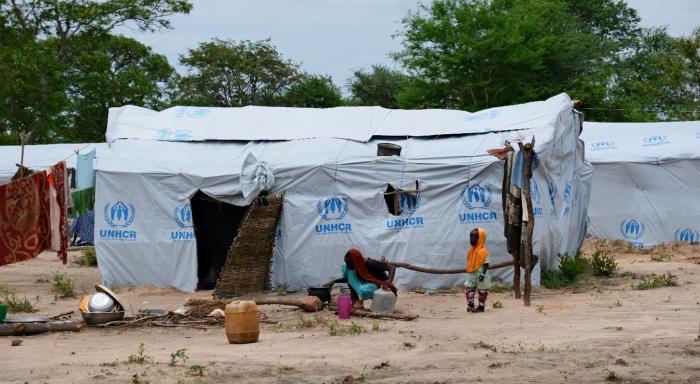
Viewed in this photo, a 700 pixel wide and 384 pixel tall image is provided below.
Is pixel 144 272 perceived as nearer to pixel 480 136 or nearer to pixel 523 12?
pixel 480 136

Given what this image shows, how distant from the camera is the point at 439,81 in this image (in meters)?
29.1

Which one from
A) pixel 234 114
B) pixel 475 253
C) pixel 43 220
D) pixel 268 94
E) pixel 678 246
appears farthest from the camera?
pixel 268 94

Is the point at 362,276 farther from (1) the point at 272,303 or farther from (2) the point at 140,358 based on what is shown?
(2) the point at 140,358

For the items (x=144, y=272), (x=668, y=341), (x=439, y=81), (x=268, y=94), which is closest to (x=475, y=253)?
(x=668, y=341)

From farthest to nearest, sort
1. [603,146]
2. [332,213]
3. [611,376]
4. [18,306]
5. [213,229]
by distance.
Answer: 1. [603,146]
2. [213,229]
3. [332,213]
4. [18,306]
5. [611,376]

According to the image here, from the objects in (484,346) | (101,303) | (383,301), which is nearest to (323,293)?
(383,301)

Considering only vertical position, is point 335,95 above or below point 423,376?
above

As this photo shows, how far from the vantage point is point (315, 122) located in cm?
1683

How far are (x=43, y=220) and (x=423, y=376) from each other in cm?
705

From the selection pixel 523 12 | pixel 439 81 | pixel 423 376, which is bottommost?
pixel 423 376

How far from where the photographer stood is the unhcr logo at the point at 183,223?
48.7 ft

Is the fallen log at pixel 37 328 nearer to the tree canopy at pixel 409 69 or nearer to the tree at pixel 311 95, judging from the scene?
the tree canopy at pixel 409 69

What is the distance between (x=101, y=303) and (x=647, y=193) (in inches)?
501

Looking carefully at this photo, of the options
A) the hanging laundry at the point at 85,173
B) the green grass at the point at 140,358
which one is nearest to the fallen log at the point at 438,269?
the hanging laundry at the point at 85,173
